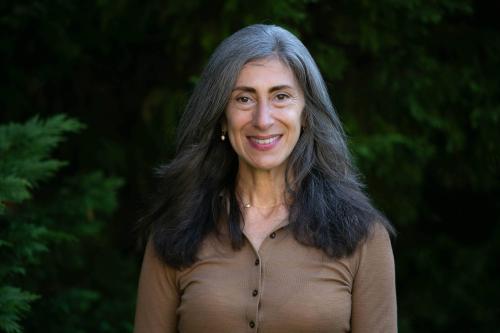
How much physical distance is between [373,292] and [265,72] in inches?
33.2

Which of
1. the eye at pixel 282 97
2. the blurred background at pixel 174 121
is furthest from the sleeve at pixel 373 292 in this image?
the blurred background at pixel 174 121

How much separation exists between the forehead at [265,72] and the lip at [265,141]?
191 mm

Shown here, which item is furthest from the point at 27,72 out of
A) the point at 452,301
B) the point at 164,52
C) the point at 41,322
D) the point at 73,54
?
the point at 452,301

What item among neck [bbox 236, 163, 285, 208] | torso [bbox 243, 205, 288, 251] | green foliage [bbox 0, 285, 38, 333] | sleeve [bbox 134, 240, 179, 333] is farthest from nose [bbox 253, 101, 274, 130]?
green foliage [bbox 0, 285, 38, 333]

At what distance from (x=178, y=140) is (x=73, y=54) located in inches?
72.7

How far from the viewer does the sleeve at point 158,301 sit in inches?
119

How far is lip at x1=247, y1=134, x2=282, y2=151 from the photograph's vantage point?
2957 mm

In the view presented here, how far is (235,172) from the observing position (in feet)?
10.7

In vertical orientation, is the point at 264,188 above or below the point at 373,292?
above

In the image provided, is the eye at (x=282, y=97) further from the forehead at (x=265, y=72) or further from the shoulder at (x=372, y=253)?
the shoulder at (x=372, y=253)

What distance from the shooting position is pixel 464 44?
4.73 metres

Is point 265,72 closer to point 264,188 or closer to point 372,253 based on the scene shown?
point 264,188

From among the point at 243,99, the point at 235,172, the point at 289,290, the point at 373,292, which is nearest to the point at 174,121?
the point at 235,172

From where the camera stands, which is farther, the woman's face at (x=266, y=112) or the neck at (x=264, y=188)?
the neck at (x=264, y=188)
